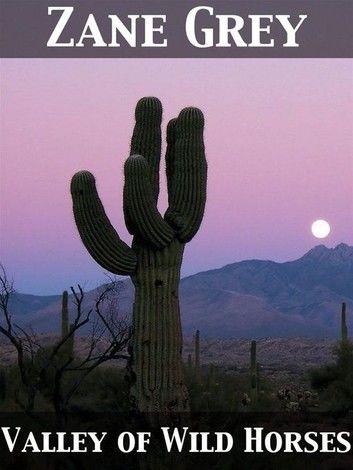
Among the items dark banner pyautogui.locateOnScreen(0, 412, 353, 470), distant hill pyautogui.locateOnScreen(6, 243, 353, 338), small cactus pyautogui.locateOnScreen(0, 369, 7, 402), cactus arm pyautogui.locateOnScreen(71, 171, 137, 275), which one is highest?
distant hill pyautogui.locateOnScreen(6, 243, 353, 338)

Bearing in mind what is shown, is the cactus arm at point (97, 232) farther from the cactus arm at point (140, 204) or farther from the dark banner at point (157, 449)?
the dark banner at point (157, 449)

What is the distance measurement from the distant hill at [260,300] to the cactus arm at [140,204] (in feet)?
351

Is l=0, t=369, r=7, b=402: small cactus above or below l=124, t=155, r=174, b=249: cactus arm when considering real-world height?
below

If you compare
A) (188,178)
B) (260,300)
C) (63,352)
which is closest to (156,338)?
(188,178)

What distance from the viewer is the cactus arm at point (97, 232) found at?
38.5ft

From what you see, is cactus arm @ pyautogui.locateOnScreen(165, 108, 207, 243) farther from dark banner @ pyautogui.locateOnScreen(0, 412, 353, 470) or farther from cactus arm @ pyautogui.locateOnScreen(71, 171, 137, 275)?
dark banner @ pyautogui.locateOnScreen(0, 412, 353, 470)

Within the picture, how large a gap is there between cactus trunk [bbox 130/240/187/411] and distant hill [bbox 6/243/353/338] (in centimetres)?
10677

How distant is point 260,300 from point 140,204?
446ft

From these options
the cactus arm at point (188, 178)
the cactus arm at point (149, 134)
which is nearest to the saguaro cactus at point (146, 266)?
the cactus arm at point (188, 178)

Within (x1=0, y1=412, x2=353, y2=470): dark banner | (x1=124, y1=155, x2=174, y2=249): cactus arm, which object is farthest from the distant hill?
(x1=0, y1=412, x2=353, y2=470): dark banner

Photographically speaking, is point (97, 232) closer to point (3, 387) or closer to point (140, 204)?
point (140, 204)

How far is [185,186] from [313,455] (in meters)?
3.75

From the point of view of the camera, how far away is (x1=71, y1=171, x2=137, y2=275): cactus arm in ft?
38.5

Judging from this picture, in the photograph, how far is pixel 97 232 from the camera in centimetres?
1174
